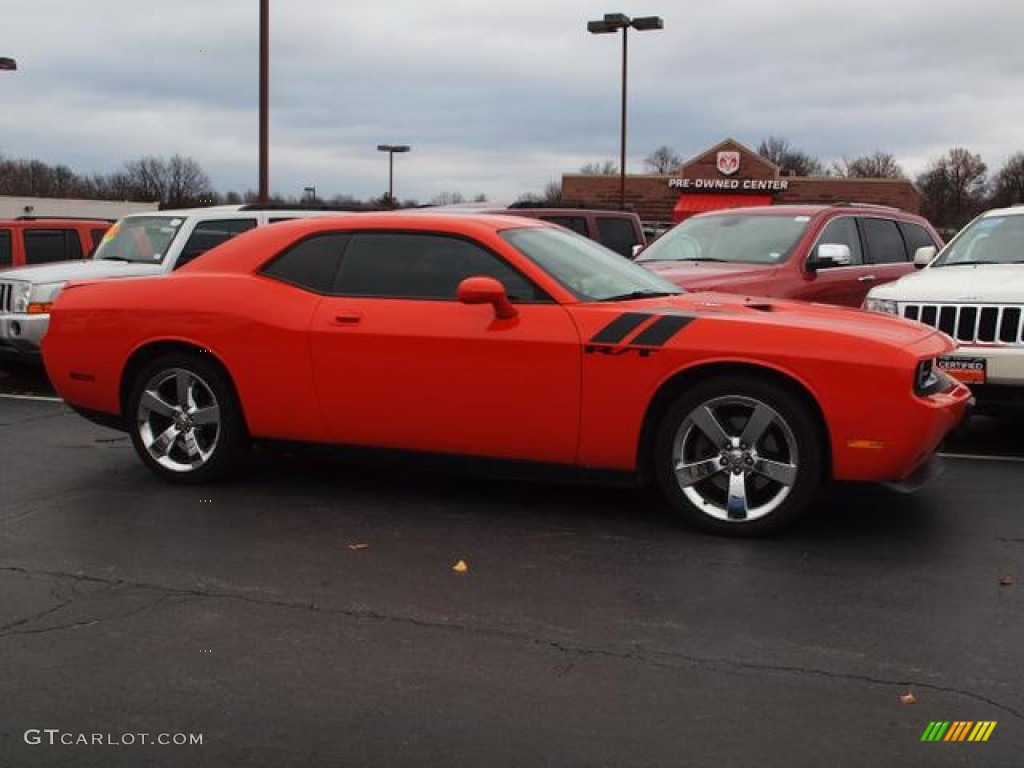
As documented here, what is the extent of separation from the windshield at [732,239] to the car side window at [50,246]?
713 cm

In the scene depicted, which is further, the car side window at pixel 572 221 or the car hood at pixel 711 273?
the car side window at pixel 572 221

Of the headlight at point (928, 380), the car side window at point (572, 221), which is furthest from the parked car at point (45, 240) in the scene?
the headlight at point (928, 380)

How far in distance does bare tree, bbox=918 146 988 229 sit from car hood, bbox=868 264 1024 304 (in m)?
87.0

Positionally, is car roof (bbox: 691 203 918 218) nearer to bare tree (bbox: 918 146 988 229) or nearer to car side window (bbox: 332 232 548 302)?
car side window (bbox: 332 232 548 302)

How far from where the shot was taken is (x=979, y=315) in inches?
272

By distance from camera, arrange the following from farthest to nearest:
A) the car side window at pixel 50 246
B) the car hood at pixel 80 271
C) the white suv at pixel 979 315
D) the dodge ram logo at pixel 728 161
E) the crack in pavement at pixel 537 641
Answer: the dodge ram logo at pixel 728 161 < the car side window at pixel 50 246 < the car hood at pixel 80 271 < the white suv at pixel 979 315 < the crack in pavement at pixel 537 641

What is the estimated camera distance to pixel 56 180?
9338 centimetres

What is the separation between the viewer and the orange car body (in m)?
4.86

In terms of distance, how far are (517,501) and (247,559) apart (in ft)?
5.33

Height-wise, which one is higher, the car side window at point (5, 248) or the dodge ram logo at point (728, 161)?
the dodge ram logo at point (728, 161)

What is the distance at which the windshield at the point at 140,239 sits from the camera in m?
10.9

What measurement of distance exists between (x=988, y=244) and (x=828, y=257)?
4.05ft

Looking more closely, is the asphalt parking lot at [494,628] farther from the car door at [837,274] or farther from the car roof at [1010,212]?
the car roof at [1010,212]

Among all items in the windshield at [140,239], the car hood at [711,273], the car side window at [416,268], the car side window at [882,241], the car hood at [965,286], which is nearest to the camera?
the car side window at [416,268]
